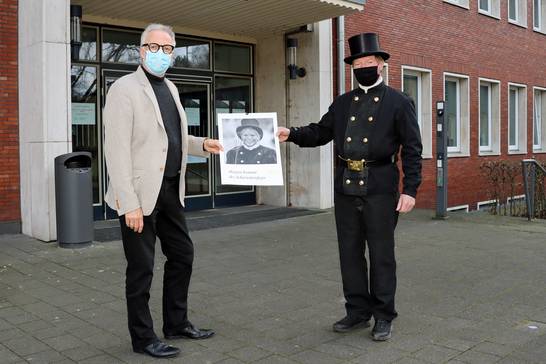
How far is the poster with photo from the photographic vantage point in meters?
4.68

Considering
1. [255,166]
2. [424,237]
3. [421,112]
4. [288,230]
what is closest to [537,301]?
[255,166]

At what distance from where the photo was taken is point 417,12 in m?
14.9

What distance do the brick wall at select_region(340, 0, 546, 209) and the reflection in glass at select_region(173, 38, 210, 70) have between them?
2979mm

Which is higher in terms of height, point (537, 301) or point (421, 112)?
point (421, 112)

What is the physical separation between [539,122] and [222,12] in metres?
14.8

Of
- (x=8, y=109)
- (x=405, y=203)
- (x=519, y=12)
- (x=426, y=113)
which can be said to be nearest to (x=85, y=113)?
(x=8, y=109)

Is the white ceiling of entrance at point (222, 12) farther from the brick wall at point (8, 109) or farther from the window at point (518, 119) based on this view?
the window at point (518, 119)

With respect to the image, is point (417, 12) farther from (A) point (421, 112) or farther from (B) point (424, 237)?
(B) point (424, 237)

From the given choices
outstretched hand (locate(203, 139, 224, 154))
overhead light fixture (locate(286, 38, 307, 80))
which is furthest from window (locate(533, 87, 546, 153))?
outstretched hand (locate(203, 139, 224, 154))

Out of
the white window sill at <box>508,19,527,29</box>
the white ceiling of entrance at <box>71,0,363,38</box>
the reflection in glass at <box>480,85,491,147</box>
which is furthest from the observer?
the white window sill at <box>508,19,527,29</box>

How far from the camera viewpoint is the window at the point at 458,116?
55.7 feet

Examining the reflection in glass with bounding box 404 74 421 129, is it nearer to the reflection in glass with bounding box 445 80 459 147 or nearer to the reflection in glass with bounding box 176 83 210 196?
the reflection in glass with bounding box 445 80 459 147

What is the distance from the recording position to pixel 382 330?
14.8 feet

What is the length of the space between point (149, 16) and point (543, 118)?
1586 cm
